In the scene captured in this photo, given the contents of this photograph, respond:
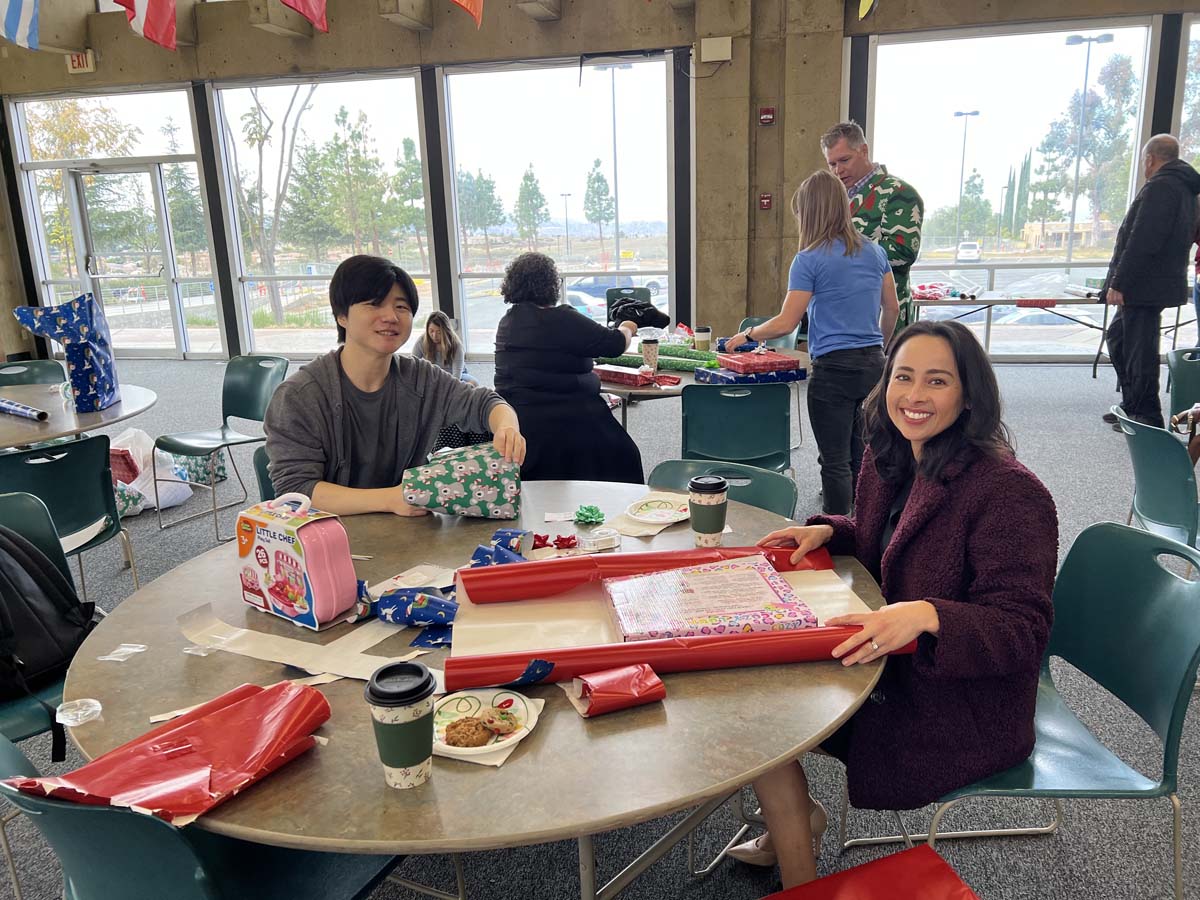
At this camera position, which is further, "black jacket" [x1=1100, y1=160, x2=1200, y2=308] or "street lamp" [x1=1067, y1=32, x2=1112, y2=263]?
"street lamp" [x1=1067, y1=32, x2=1112, y2=263]

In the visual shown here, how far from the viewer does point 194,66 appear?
28.7 ft

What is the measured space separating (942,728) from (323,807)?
3.51ft

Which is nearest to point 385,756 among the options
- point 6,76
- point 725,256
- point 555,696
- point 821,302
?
point 555,696

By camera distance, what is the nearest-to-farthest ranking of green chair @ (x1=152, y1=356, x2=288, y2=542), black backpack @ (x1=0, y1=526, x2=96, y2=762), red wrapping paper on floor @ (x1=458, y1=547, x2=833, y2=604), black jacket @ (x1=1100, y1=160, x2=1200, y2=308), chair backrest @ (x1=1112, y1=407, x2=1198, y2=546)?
red wrapping paper on floor @ (x1=458, y1=547, x2=833, y2=604) → black backpack @ (x1=0, y1=526, x2=96, y2=762) → chair backrest @ (x1=1112, y1=407, x2=1198, y2=546) → green chair @ (x1=152, y1=356, x2=288, y2=542) → black jacket @ (x1=1100, y1=160, x2=1200, y2=308)

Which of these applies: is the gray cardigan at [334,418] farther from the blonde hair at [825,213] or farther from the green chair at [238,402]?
the green chair at [238,402]

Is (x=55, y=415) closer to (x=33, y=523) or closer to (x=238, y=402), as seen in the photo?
(x=238, y=402)

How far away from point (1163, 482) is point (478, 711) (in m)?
2.41

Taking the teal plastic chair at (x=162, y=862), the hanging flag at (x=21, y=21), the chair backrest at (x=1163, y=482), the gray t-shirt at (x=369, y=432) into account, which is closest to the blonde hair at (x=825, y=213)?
the chair backrest at (x=1163, y=482)

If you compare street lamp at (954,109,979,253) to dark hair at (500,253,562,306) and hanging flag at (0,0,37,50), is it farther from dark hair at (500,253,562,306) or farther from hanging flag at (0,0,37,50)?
hanging flag at (0,0,37,50)

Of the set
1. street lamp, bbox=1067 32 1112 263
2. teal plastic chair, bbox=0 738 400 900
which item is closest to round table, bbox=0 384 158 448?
teal plastic chair, bbox=0 738 400 900

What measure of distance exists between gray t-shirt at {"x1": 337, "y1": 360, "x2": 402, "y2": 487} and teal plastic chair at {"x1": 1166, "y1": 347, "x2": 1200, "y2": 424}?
3.17m

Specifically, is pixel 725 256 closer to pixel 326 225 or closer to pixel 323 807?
pixel 326 225

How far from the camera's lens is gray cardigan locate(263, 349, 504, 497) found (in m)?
2.22

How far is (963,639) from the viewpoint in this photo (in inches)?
55.9
